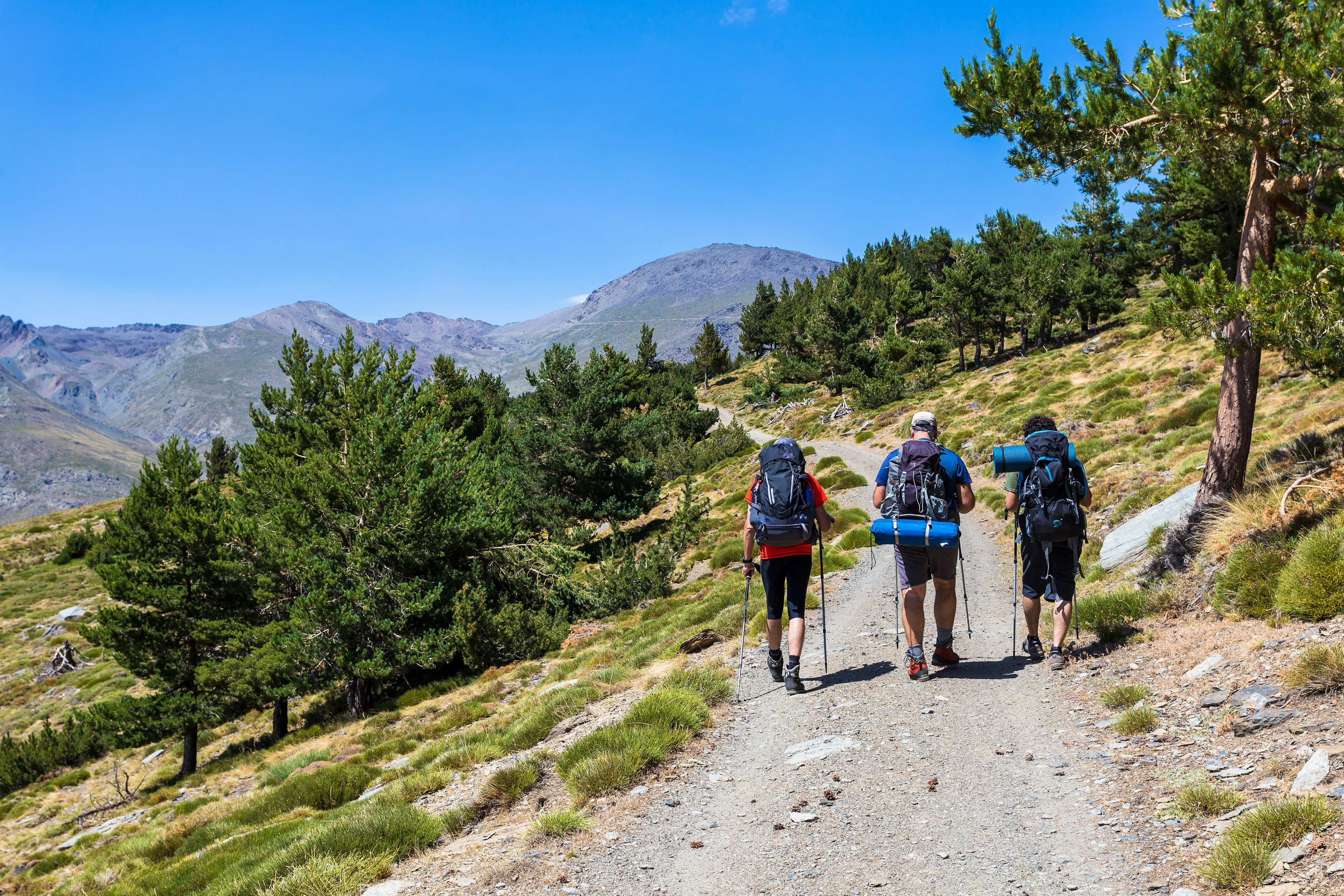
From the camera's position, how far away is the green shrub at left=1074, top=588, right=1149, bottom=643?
700 centimetres

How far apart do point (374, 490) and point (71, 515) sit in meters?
77.0

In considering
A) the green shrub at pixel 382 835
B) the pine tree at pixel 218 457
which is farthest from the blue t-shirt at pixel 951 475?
the pine tree at pixel 218 457

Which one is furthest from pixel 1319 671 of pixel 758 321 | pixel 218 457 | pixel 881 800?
pixel 758 321

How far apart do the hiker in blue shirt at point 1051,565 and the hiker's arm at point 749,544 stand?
2.38 m

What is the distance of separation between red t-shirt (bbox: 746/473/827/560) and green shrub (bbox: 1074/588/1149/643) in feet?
9.57

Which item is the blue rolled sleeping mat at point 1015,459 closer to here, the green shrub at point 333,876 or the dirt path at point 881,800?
the dirt path at point 881,800

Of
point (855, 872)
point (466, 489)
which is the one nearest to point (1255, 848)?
point (855, 872)

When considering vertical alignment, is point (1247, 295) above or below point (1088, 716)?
above

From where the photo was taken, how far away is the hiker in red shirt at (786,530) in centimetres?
629

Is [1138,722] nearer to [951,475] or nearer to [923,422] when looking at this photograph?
[951,475]

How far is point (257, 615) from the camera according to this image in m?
20.6

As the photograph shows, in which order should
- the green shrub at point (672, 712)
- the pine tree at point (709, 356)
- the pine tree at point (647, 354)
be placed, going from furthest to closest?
the pine tree at point (709, 356) → the pine tree at point (647, 354) → the green shrub at point (672, 712)

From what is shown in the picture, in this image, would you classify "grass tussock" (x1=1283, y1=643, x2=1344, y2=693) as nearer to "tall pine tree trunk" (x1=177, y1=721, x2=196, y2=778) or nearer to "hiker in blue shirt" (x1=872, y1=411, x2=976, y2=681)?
"hiker in blue shirt" (x1=872, y1=411, x2=976, y2=681)

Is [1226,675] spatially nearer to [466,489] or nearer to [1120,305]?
[466,489]
